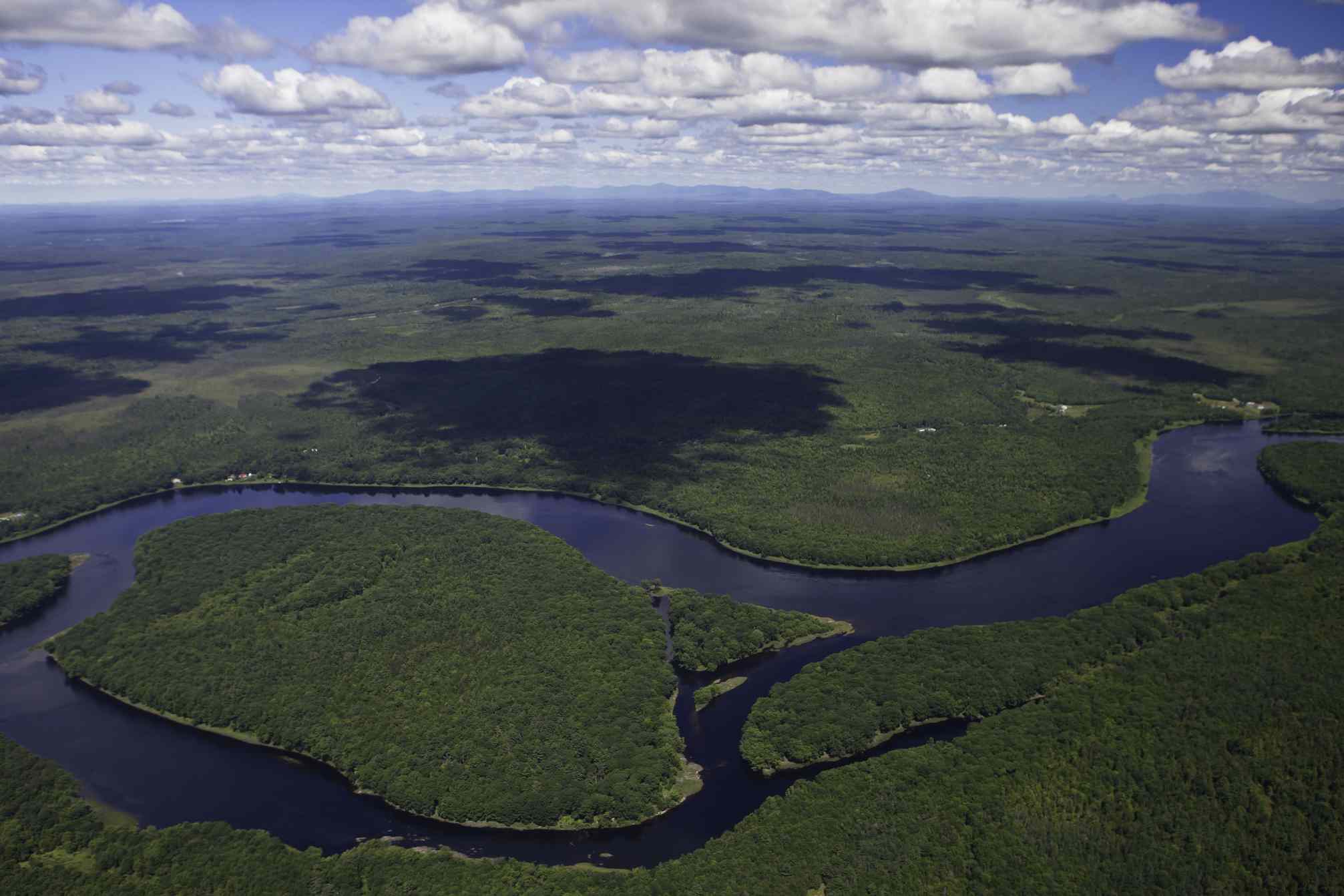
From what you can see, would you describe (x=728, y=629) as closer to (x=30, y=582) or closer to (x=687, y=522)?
(x=687, y=522)

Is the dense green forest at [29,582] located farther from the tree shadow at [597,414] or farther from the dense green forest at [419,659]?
the tree shadow at [597,414]

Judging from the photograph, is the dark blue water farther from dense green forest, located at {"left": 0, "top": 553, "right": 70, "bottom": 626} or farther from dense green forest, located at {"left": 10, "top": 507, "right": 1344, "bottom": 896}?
dense green forest, located at {"left": 10, "top": 507, "right": 1344, "bottom": 896}

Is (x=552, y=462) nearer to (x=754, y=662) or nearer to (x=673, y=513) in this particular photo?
(x=673, y=513)

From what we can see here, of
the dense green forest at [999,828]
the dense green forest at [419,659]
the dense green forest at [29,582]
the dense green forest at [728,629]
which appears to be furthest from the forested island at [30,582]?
the dense green forest at [728,629]

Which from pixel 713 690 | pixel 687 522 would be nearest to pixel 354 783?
pixel 713 690

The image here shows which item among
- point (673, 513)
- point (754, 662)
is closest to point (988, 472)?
point (673, 513)

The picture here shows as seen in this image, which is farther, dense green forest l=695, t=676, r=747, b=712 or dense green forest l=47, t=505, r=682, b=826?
dense green forest l=695, t=676, r=747, b=712

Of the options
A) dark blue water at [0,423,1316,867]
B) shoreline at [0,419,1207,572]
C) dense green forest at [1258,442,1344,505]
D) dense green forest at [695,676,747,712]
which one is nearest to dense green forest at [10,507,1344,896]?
dark blue water at [0,423,1316,867]
